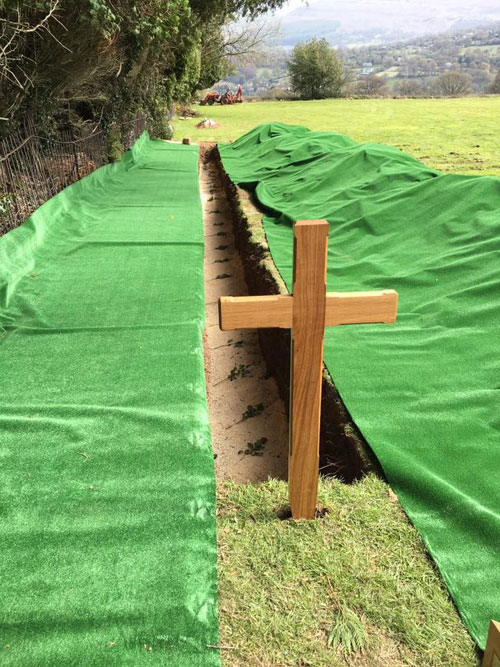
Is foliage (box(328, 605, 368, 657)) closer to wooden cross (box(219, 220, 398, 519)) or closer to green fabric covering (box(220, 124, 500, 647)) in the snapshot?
green fabric covering (box(220, 124, 500, 647))

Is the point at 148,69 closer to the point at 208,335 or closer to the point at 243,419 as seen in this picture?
the point at 208,335

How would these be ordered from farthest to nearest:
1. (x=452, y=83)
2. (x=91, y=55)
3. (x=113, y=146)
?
(x=452, y=83) → (x=113, y=146) → (x=91, y=55)

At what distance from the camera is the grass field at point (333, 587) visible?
5.76 ft

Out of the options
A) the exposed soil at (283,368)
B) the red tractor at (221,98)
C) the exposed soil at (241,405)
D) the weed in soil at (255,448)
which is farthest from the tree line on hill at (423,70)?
the weed in soil at (255,448)

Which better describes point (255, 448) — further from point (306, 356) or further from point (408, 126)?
point (408, 126)

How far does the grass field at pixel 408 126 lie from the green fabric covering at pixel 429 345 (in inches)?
205

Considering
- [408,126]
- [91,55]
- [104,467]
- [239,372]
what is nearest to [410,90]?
[408,126]

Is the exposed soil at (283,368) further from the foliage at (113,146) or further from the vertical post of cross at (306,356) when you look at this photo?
the foliage at (113,146)

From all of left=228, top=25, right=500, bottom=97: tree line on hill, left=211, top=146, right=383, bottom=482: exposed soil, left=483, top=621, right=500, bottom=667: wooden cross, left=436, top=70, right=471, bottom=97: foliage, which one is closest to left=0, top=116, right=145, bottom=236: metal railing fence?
left=211, top=146, right=383, bottom=482: exposed soil

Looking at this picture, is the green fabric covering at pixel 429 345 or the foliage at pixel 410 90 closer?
the green fabric covering at pixel 429 345

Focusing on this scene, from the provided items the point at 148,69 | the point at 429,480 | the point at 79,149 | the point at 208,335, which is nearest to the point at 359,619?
the point at 429,480

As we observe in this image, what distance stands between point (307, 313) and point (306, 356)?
173 mm

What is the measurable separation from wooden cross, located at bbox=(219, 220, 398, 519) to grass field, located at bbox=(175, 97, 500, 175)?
10167 mm

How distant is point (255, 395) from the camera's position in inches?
175
